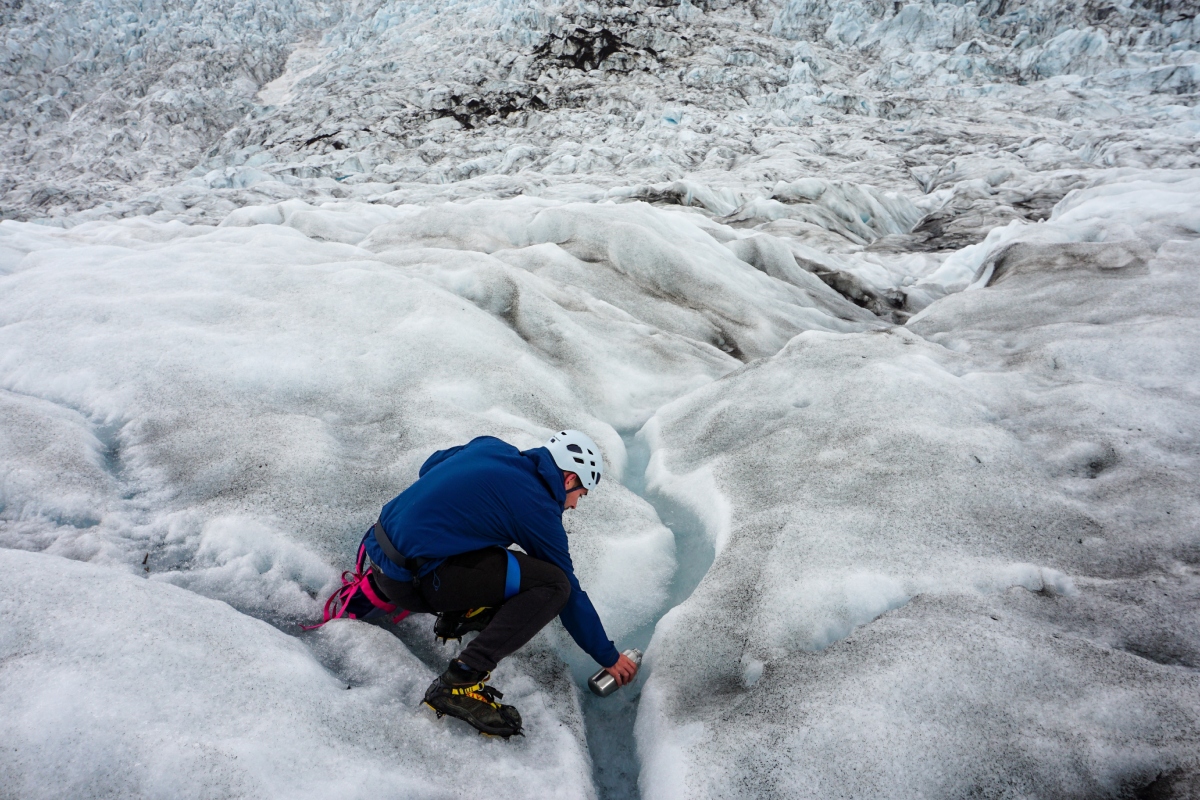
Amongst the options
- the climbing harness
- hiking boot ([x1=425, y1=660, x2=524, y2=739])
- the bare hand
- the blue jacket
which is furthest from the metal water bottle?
the climbing harness

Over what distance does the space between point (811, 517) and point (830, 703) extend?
49.9 inches

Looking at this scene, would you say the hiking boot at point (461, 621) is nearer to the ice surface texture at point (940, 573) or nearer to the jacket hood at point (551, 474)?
the jacket hood at point (551, 474)

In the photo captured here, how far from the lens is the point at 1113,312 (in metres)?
5.81

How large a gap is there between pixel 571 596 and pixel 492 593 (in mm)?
357

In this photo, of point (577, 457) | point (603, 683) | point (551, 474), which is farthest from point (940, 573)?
point (551, 474)

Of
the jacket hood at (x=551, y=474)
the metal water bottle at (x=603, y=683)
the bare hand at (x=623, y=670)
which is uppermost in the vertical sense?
the jacket hood at (x=551, y=474)

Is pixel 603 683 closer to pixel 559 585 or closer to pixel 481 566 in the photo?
pixel 559 585

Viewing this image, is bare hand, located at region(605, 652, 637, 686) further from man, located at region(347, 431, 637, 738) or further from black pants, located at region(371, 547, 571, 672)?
black pants, located at region(371, 547, 571, 672)

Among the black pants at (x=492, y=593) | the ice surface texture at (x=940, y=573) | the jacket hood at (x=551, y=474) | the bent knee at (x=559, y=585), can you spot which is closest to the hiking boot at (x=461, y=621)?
the black pants at (x=492, y=593)

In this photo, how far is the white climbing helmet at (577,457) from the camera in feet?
9.75

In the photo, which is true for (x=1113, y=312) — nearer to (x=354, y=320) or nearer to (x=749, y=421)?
(x=749, y=421)

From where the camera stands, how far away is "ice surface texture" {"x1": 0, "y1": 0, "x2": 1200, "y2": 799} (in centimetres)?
223

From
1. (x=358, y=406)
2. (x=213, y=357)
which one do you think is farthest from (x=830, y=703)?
(x=213, y=357)

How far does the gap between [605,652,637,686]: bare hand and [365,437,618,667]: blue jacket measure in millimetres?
56
